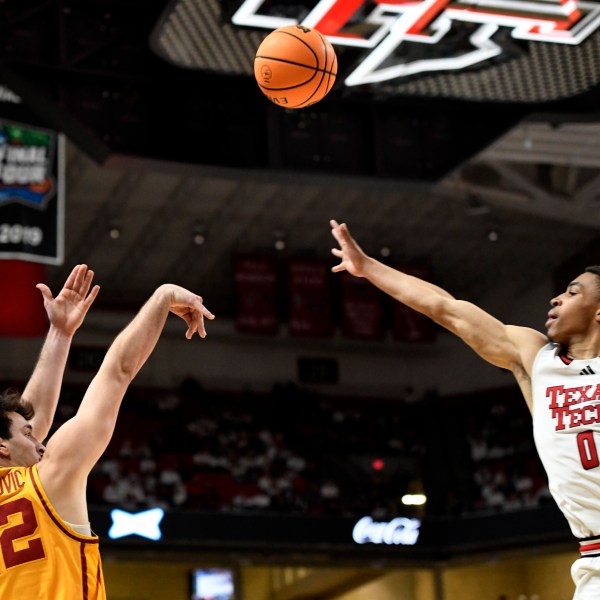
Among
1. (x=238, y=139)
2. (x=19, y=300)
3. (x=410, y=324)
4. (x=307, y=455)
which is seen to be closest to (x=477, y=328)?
(x=238, y=139)

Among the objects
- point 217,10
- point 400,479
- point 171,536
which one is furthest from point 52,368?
point 400,479

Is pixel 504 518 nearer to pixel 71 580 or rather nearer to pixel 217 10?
pixel 217 10

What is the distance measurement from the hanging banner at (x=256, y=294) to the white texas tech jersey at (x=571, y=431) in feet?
69.2

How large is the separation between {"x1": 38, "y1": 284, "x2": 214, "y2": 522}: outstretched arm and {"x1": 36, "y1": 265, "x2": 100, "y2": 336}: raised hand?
62 cm

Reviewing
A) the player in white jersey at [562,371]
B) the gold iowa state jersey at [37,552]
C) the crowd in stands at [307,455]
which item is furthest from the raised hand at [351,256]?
the crowd in stands at [307,455]

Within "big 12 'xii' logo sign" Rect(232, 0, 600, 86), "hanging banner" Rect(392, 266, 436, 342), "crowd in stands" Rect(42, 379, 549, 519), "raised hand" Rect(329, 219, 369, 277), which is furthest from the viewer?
"hanging banner" Rect(392, 266, 436, 342)

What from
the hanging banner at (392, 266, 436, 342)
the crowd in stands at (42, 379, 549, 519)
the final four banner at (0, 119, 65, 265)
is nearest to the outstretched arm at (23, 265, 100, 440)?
the final four banner at (0, 119, 65, 265)

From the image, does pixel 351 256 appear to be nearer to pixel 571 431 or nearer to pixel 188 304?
pixel 188 304

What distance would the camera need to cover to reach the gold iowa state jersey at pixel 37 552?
4.15m

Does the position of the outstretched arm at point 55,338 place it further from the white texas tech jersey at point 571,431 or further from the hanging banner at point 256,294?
the hanging banner at point 256,294

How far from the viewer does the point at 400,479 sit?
23266 mm

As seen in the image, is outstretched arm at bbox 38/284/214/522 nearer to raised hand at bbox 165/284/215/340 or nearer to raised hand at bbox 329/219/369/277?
raised hand at bbox 165/284/215/340

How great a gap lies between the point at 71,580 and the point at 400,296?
6.13 ft

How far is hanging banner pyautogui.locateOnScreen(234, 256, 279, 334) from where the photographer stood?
84.4 ft
